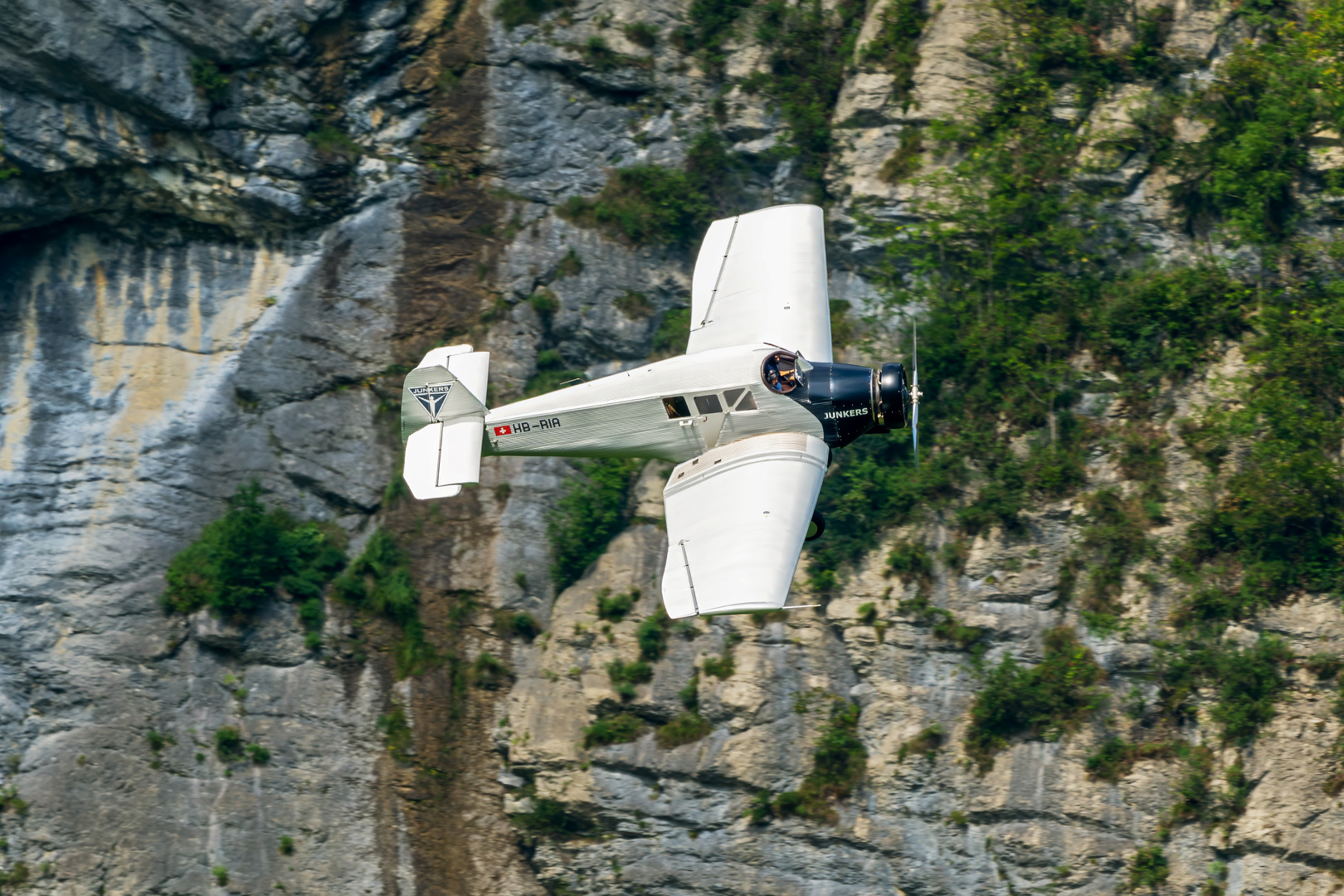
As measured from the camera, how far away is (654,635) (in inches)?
789

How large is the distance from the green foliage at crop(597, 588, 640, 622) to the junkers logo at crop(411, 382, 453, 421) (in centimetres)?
477

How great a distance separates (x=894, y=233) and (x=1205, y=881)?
1056cm

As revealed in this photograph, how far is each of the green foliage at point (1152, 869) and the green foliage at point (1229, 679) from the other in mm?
1772

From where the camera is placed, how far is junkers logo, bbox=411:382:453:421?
55.8 feet

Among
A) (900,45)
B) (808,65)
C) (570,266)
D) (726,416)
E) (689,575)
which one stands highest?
(900,45)

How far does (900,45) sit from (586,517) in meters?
9.45

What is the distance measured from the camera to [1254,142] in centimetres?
2042

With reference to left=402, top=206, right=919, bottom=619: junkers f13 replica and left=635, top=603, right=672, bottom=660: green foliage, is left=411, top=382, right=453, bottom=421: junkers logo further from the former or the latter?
left=635, top=603, right=672, bottom=660: green foliage

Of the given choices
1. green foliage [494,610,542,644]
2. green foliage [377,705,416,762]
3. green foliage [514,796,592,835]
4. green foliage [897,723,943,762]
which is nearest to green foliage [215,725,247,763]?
green foliage [377,705,416,762]

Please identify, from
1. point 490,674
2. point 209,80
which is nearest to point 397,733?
point 490,674

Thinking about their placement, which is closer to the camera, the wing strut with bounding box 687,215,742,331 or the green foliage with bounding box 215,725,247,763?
the wing strut with bounding box 687,215,742,331

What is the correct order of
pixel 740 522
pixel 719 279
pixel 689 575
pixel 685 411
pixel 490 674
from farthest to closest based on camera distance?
1. pixel 490 674
2. pixel 719 279
3. pixel 685 411
4. pixel 740 522
5. pixel 689 575

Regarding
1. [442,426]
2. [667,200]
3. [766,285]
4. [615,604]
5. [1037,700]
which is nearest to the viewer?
[442,426]

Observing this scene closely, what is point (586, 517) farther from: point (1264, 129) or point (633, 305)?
point (1264, 129)
